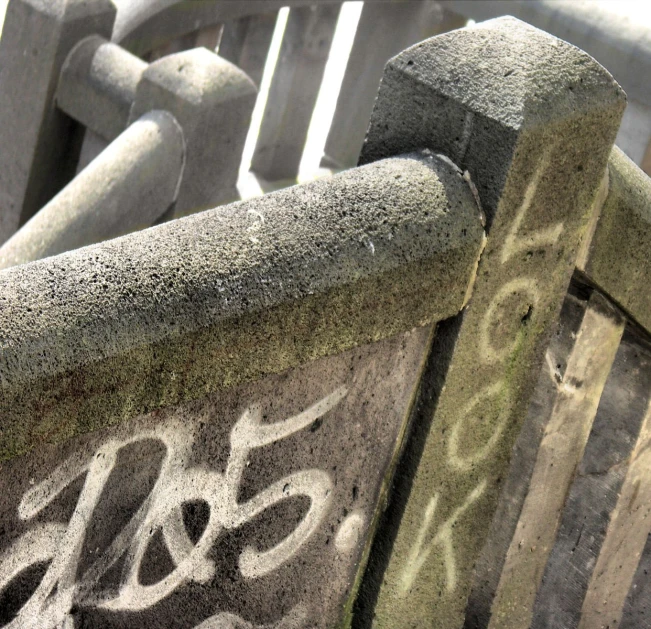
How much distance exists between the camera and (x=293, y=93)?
700cm

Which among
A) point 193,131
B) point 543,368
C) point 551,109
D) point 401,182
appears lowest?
point 193,131

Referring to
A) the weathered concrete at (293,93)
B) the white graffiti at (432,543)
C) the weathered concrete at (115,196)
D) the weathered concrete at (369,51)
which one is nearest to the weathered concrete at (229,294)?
the white graffiti at (432,543)

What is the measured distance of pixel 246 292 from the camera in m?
1.93

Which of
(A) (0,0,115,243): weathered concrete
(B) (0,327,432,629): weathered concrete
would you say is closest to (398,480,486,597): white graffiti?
(B) (0,327,432,629): weathered concrete

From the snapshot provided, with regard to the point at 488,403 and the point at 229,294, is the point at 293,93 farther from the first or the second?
the point at 229,294

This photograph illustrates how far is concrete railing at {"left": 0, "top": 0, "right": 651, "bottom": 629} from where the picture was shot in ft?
6.18

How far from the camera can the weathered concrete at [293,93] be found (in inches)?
268

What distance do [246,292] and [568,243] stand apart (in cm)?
79

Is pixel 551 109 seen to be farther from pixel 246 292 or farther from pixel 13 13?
pixel 13 13

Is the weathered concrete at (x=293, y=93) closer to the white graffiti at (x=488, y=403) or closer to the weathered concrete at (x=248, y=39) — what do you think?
the weathered concrete at (x=248, y=39)

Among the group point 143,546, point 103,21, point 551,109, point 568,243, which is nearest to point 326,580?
point 143,546

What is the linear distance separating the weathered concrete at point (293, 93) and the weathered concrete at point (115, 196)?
2.28 m

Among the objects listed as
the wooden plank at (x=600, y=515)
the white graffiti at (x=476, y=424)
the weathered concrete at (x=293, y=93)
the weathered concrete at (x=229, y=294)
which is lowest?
the weathered concrete at (x=293, y=93)

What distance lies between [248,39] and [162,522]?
4.72m
